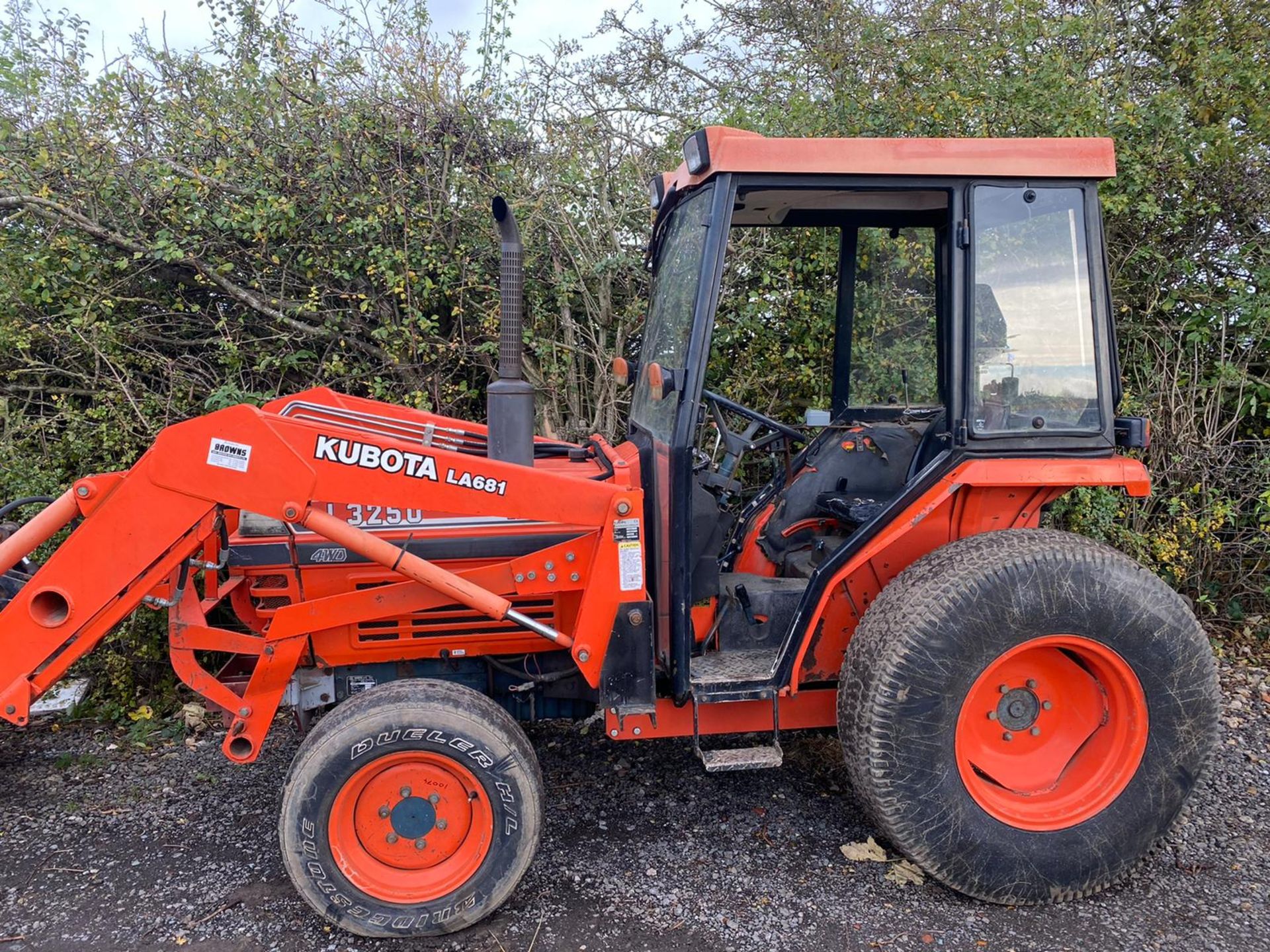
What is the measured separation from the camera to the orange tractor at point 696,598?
8.21 feet

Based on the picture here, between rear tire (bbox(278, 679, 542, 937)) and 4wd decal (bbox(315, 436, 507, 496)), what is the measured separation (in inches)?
26.7

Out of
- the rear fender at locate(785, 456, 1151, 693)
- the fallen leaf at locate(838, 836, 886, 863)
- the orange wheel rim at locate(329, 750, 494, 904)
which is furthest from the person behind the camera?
the fallen leaf at locate(838, 836, 886, 863)

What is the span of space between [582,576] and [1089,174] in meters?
2.08

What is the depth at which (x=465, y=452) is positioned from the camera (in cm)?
305

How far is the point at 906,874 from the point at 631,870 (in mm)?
939

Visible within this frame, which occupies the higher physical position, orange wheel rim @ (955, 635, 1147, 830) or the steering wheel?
the steering wheel

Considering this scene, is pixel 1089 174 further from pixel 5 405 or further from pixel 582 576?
pixel 5 405

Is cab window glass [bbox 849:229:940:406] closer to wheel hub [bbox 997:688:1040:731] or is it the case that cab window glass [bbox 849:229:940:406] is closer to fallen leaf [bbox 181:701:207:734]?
wheel hub [bbox 997:688:1040:731]

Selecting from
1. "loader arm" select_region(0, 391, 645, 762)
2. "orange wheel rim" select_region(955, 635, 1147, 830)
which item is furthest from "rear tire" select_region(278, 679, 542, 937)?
"orange wheel rim" select_region(955, 635, 1147, 830)

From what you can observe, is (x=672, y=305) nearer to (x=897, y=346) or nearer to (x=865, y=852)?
(x=897, y=346)

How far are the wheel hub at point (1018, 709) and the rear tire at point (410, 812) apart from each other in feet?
5.16

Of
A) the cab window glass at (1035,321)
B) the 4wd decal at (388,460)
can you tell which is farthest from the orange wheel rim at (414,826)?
the cab window glass at (1035,321)

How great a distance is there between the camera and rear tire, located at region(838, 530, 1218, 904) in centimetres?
261

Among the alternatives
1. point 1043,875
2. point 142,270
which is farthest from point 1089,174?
point 142,270
